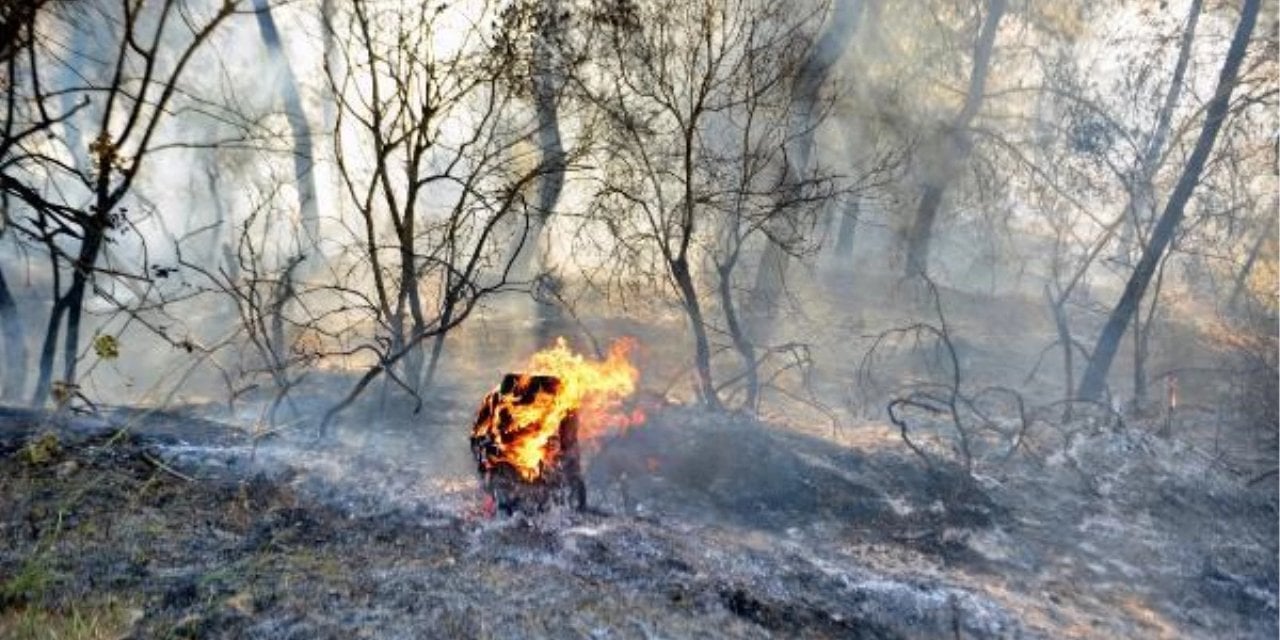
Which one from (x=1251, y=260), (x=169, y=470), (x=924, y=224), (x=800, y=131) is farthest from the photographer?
(x=1251, y=260)

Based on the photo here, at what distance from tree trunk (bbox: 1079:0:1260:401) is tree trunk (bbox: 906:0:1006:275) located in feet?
13.9

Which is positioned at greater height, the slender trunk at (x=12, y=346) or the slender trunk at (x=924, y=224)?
the slender trunk at (x=924, y=224)

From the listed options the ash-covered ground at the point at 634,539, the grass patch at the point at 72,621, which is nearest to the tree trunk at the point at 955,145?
the ash-covered ground at the point at 634,539

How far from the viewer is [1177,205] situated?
11.7 metres

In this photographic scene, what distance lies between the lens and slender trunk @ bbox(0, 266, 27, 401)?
9.88 m

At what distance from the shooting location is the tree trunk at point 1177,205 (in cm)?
1120

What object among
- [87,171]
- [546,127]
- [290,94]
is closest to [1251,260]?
[546,127]

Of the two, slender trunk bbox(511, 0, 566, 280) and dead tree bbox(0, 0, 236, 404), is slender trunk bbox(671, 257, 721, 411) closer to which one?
slender trunk bbox(511, 0, 566, 280)

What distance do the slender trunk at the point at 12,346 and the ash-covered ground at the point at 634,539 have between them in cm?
324

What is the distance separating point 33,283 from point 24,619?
1860cm

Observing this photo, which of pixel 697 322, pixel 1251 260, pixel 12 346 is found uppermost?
pixel 1251 260

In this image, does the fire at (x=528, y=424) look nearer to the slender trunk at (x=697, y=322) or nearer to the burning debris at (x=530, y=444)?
the burning debris at (x=530, y=444)

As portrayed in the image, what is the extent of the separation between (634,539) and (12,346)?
8714 mm

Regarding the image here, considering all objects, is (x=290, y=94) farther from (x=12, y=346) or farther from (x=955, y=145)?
(x=955, y=145)
